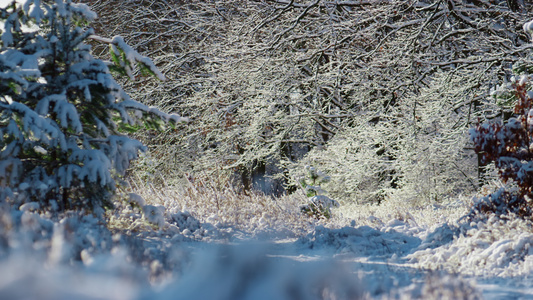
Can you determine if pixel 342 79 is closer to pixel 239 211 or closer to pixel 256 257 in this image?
pixel 239 211

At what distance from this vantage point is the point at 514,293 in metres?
3.20

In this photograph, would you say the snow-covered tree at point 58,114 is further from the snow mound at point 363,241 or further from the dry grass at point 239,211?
the snow mound at point 363,241

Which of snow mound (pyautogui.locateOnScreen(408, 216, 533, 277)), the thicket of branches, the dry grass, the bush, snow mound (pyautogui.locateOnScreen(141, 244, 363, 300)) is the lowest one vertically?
snow mound (pyautogui.locateOnScreen(408, 216, 533, 277))

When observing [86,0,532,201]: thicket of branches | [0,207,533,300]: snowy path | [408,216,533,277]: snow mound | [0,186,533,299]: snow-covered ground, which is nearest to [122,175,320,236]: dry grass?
[0,186,533,299]: snow-covered ground

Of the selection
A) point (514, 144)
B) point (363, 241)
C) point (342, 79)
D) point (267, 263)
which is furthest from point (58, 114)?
point (342, 79)

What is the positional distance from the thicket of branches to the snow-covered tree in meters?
6.36

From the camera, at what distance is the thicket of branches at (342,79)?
10.1 metres

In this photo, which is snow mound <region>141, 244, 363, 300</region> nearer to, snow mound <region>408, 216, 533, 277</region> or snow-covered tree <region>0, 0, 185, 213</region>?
snow mound <region>408, 216, 533, 277</region>


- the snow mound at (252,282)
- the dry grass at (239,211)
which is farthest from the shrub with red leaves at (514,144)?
the snow mound at (252,282)

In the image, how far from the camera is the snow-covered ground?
6.83 feet

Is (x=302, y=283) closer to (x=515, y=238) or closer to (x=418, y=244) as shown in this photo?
(x=515, y=238)

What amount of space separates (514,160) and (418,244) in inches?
Result: 63.9

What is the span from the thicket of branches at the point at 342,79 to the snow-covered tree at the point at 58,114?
636cm

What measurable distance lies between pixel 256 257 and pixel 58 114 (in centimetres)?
275
